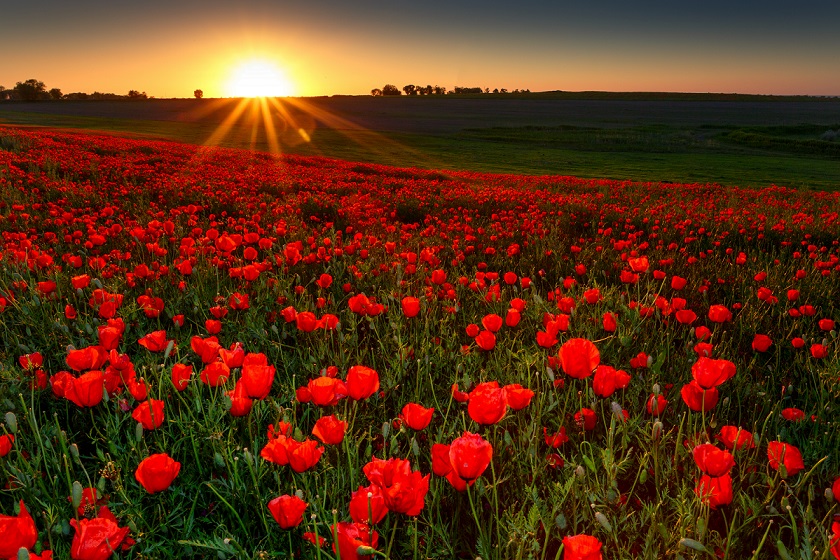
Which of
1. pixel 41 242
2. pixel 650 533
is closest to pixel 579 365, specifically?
pixel 650 533

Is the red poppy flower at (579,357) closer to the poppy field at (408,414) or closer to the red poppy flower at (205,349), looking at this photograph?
the poppy field at (408,414)

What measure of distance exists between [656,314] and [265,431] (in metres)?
2.40

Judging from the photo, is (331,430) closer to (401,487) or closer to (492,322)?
(401,487)

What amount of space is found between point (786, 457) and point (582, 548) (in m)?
0.88

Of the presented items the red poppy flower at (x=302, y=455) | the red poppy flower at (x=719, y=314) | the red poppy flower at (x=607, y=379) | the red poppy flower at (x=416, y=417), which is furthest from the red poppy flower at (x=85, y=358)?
the red poppy flower at (x=719, y=314)

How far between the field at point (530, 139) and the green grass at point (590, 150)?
8 centimetres

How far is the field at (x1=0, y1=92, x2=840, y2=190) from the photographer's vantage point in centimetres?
2823

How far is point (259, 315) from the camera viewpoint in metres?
3.45

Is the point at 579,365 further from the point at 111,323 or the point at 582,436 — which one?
the point at 111,323

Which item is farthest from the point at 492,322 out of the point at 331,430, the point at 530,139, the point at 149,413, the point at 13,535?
the point at 530,139

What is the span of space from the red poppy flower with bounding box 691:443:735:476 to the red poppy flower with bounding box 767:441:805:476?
0.33 m

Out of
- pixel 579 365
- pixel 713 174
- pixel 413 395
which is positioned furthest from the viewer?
pixel 713 174

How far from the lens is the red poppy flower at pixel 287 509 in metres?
1.32

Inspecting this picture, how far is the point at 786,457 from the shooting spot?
1.55 m
